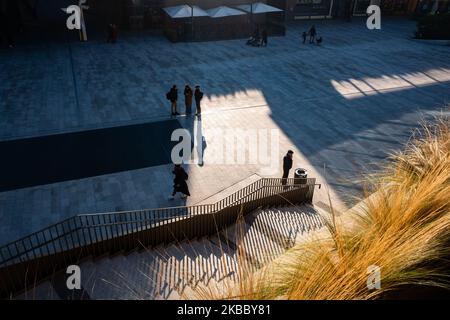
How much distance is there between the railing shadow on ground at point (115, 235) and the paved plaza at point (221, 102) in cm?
102

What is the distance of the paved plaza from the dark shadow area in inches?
18.1

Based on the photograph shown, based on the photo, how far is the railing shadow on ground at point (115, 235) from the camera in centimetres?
651

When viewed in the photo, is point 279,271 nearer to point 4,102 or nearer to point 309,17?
point 4,102

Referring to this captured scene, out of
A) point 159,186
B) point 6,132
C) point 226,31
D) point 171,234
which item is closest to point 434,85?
point 226,31

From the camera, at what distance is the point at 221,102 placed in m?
16.7

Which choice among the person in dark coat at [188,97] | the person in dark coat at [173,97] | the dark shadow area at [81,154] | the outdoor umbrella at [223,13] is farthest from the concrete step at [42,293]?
the outdoor umbrella at [223,13]

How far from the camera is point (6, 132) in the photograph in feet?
43.8

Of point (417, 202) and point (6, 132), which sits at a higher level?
point (417, 202)

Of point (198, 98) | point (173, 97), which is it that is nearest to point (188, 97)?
point (198, 98)

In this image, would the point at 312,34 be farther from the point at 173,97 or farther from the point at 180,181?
the point at 180,181

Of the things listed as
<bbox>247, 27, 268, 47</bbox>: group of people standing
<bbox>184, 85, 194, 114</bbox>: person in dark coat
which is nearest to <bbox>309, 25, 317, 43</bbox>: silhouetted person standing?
<bbox>247, 27, 268, 47</bbox>: group of people standing

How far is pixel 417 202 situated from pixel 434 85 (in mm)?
19320
